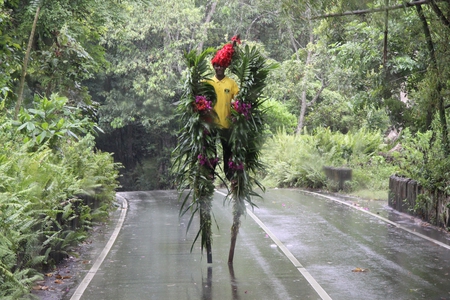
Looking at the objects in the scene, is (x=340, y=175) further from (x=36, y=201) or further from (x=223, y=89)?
(x=36, y=201)

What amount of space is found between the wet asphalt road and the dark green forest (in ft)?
3.65

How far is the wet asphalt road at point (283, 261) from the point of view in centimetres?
894

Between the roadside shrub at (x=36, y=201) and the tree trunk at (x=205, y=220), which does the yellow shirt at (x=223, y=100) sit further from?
the roadside shrub at (x=36, y=201)

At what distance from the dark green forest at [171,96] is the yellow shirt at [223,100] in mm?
760

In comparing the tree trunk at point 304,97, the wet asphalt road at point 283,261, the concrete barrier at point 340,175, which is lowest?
the wet asphalt road at point 283,261

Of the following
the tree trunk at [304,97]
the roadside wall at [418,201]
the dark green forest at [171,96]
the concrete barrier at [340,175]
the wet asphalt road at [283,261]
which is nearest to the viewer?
the wet asphalt road at [283,261]

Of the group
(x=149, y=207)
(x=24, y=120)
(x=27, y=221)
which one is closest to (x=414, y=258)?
(x=27, y=221)

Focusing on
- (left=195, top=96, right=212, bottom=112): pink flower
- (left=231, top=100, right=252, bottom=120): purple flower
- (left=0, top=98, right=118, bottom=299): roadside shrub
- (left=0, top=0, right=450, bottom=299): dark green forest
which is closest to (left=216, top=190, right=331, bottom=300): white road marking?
(left=0, top=0, right=450, bottom=299): dark green forest

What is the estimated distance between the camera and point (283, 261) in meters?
10.9

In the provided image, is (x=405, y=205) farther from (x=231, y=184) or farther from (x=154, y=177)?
(x=154, y=177)

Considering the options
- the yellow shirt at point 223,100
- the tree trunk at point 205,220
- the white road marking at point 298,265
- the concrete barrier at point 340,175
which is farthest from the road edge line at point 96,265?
the concrete barrier at point 340,175

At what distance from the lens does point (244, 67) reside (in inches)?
395

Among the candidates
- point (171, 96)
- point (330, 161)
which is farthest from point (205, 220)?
point (171, 96)

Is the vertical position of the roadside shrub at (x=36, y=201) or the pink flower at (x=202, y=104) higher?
the pink flower at (x=202, y=104)
